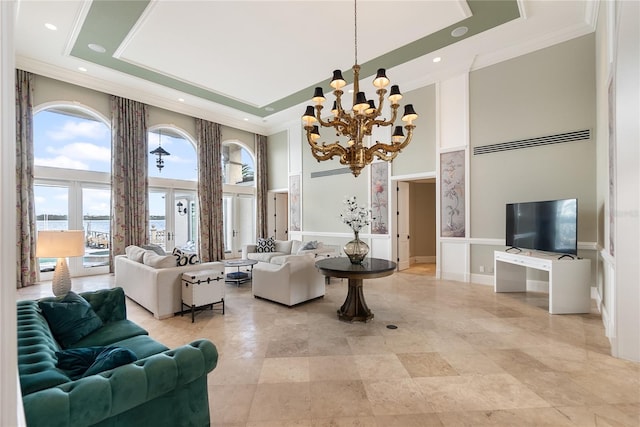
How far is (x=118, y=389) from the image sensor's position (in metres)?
1.26

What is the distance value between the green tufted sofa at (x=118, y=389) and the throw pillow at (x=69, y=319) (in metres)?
0.34

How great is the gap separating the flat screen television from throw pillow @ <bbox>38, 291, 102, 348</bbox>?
228 inches

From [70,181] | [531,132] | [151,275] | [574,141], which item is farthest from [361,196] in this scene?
[70,181]

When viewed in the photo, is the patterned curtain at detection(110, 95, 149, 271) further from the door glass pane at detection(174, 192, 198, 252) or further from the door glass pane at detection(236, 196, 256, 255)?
the door glass pane at detection(236, 196, 256, 255)

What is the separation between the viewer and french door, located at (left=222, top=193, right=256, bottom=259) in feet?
30.9

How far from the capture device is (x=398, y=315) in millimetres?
3984

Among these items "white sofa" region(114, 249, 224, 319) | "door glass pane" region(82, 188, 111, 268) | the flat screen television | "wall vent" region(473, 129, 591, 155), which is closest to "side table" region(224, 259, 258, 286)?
"white sofa" region(114, 249, 224, 319)

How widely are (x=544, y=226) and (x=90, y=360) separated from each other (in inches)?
222

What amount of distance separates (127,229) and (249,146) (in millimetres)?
4651

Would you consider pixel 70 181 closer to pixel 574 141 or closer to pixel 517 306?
pixel 517 306

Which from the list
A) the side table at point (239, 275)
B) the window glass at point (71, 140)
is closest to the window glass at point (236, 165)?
the window glass at point (71, 140)

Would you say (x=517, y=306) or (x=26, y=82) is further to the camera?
(x=26, y=82)

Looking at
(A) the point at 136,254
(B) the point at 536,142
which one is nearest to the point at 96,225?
(A) the point at 136,254

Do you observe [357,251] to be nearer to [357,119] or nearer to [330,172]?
[357,119]
